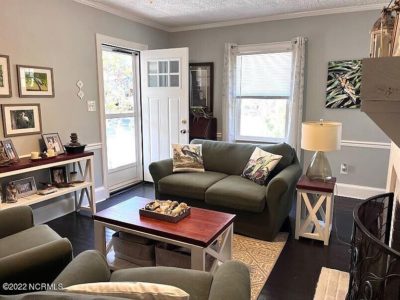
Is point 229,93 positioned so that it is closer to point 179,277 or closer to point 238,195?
point 238,195

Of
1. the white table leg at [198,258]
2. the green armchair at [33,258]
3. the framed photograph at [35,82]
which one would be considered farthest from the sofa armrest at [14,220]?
the framed photograph at [35,82]

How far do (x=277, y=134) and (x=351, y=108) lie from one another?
1.05 meters

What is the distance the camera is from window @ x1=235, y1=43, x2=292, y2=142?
4293 mm

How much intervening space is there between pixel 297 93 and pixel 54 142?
316 centimetres

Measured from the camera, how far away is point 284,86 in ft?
14.1

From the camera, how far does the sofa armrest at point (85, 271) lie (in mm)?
1290

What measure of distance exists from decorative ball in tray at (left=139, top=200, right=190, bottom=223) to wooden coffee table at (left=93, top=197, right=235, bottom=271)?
3 centimetres

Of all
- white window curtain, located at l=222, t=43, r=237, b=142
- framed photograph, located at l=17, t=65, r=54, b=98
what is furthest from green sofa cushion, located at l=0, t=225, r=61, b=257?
white window curtain, located at l=222, t=43, r=237, b=142

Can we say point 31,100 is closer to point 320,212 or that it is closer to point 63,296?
point 63,296

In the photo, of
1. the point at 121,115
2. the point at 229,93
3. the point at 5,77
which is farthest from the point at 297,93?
the point at 5,77

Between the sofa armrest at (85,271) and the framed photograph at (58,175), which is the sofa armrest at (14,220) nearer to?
the sofa armrest at (85,271)

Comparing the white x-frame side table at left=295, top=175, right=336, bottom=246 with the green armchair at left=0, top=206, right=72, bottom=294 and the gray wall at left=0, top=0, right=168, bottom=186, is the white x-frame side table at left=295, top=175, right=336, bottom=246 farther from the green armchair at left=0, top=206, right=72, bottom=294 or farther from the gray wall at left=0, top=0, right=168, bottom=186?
the gray wall at left=0, top=0, right=168, bottom=186

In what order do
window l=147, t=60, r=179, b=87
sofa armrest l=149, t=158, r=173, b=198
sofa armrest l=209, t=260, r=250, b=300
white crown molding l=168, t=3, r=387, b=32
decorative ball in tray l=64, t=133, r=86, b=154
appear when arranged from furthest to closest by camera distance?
window l=147, t=60, r=179, b=87, white crown molding l=168, t=3, r=387, b=32, sofa armrest l=149, t=158, r=173, b=198, decorative ball in tray l=64, t=133, r=86, b=154, sofa armrest l=209, t=260, r=250, b=300

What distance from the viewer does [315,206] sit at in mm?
2795
